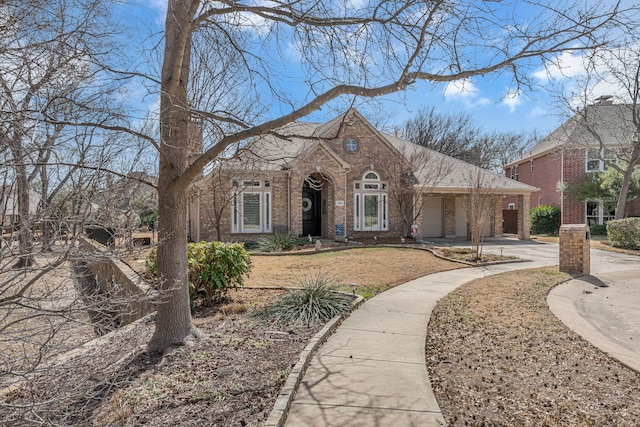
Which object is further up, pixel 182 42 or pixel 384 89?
pixel 182 42

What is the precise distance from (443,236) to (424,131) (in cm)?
1968

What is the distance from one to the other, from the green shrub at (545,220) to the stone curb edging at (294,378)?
85.6ft

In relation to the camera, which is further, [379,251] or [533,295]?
[379,251]

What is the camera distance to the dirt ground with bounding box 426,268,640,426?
3.34 metres

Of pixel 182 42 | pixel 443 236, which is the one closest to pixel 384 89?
pixel 182 42

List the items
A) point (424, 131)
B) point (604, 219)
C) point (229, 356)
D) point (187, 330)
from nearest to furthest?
point (229, 356) → point (187, 330) → point (604, 219) → point (424, 131)

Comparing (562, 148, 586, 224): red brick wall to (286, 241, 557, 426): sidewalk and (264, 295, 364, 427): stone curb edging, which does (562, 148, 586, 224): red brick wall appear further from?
(264, 295, 364, 427): stone curb edging

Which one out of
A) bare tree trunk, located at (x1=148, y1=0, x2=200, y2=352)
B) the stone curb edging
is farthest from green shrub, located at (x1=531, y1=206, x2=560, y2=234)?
bare tree trunk, located at (x1=148, y1=0, x2=200, y2=352)

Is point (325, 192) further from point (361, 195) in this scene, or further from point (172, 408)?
point (172, 408)

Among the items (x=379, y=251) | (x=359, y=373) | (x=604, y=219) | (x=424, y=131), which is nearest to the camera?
(x=359, y=373)

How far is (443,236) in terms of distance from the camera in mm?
22516

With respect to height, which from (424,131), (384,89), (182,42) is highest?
(424,131)

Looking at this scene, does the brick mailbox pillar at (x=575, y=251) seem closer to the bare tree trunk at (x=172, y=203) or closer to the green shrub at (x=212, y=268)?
the green shrub at (x=212, y=268)

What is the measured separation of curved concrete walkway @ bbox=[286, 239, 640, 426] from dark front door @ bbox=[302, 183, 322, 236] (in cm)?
1480
